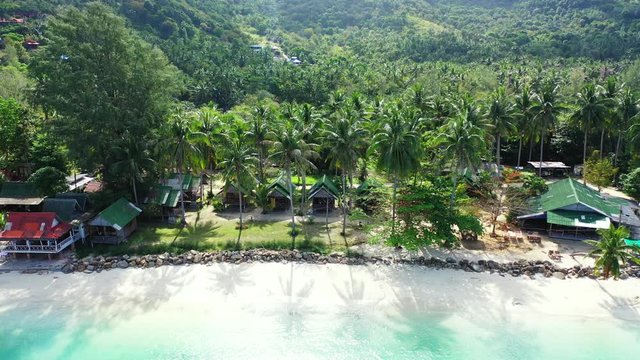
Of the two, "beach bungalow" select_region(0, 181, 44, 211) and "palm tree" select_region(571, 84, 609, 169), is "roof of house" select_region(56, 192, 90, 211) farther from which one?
"palm tree" select_region(571, 84, 609, 169)

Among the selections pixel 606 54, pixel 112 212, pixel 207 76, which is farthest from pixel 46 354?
pixel 606 54

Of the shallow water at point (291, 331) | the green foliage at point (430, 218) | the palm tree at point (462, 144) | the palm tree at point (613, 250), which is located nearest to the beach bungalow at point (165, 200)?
the shallow water at point (291, 331)

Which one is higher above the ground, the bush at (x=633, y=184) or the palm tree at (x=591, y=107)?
the palm tree at (x=591, y=107)

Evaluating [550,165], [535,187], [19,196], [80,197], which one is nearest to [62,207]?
[80,197]

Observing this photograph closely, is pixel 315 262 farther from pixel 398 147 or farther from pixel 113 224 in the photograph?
pixel 113 224

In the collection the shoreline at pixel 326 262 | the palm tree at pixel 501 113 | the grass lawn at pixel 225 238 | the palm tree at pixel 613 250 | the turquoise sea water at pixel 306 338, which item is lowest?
the turquoise sea water at pixel 306 338

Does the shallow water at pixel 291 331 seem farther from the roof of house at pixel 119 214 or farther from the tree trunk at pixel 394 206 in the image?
the roof of house at pixel 119 214
